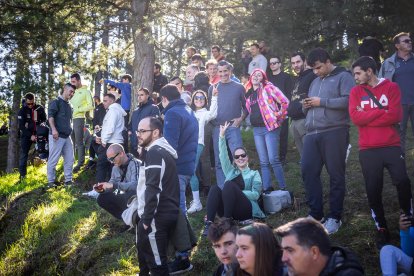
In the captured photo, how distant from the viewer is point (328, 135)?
549 centimetres

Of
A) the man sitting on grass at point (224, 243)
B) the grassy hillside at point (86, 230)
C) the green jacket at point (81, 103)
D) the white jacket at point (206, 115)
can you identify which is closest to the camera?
the man sitting on grass at point (224, 243)

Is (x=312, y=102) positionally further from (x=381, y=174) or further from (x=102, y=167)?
(x=102, y=167)

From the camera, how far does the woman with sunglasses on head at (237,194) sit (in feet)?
19.5

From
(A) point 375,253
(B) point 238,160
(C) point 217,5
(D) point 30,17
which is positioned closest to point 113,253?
(B) point 238,160

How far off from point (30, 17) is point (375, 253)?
27.5ft

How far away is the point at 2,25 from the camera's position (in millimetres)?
10312

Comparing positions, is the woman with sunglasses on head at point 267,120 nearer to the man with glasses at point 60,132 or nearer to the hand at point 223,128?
the hand at point 223,128

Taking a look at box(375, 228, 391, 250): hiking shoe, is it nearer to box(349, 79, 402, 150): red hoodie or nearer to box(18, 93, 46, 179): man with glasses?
box(349, 79, 402, 150): red hoodie

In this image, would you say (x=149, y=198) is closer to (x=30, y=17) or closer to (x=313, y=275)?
(x=313, y=275)

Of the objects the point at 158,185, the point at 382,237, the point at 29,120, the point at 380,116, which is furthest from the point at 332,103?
the point at 29,120

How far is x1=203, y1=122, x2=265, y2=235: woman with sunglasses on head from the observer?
5.95m

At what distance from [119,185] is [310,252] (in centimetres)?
386

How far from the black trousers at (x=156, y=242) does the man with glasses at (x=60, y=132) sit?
5.10 meters

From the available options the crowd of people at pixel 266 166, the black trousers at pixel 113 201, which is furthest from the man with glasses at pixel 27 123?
the black trousers at pixel 113 201
